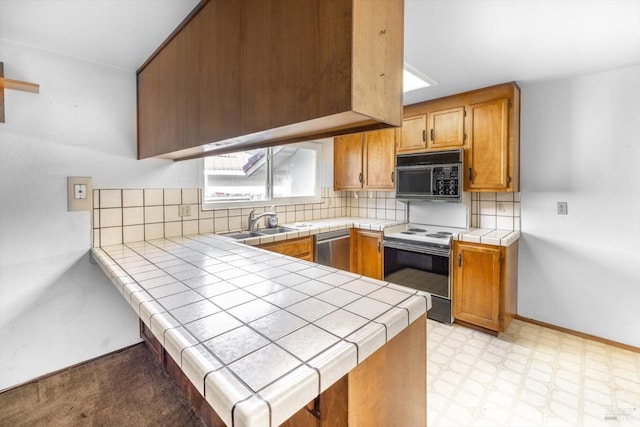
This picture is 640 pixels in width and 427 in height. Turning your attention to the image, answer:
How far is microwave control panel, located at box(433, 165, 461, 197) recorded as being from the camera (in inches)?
106

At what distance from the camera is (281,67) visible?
0.93 meters

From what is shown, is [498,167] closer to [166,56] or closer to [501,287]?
[501,287]

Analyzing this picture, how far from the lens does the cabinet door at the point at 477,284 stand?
242 cm

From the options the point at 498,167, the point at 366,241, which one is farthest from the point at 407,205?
the point at 498,167

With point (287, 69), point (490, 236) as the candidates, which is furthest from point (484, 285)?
point (287, 69)

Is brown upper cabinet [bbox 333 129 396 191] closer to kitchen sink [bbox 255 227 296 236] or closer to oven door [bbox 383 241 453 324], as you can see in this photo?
oven door [bbox 383 241 453 324]

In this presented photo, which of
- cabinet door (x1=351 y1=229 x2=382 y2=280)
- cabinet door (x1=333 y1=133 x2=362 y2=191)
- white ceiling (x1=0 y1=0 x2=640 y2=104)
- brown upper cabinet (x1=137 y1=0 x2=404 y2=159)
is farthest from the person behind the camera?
cabinet door (x1=333 y1=133 x2=362 y2=191)

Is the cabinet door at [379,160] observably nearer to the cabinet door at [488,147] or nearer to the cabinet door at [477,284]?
the cabinet door at [488,147]

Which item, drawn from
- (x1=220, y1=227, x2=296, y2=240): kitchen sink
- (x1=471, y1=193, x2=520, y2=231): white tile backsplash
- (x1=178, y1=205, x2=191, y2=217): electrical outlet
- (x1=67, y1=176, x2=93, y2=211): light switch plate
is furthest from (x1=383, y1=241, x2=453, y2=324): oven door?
(x1=67, y1=176, x2=93, y2=211): light switch plate

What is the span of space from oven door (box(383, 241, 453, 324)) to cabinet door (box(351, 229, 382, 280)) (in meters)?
0.15

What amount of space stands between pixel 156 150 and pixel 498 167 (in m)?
2.65

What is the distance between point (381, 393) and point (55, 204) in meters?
→ 2.18

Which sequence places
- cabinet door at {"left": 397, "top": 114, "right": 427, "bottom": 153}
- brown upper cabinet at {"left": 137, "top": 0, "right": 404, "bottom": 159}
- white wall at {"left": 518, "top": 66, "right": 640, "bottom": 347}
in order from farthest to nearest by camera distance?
1. cabinet door at {"left": 397, "top": 114, "right": 427, "bottom": 153}
2. white wall at {"left": 518, "top": 66, "right": 640, "bottom": 347}
3. brown upper cabinet at {"left": 137, "top": 0, "right": 404, "bottom": 159}

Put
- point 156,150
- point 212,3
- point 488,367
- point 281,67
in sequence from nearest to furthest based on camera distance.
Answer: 1. point 281,67
2. point 212,3
3. point 156,150
4. point 488,367
